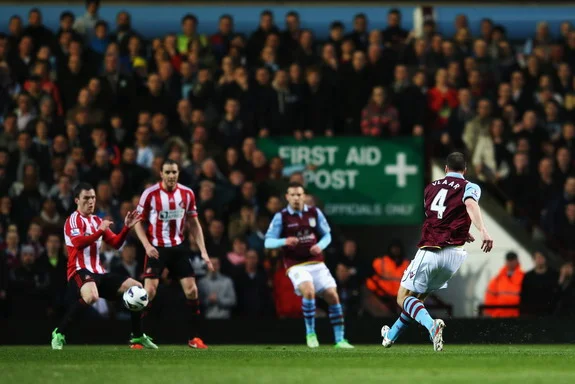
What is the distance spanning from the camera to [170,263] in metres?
14.8

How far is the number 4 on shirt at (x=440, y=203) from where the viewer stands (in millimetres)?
12672

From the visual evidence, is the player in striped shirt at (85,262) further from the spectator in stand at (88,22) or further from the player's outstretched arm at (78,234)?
the spectator in stand at (88,22)

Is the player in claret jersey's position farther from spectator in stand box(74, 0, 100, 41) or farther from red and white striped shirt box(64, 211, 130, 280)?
spectator in stand box(74, 0, 100, 41)

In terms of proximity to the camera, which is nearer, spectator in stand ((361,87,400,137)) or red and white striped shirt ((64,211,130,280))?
red and white striped shirt ((64,211,130,280))

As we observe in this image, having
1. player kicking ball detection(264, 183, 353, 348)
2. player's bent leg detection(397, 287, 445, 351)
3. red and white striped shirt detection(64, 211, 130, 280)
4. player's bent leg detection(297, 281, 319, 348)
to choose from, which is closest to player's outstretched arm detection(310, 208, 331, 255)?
player kicking ball detection(264, 183, 353, 348)

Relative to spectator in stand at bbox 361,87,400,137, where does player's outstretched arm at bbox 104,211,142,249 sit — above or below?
below

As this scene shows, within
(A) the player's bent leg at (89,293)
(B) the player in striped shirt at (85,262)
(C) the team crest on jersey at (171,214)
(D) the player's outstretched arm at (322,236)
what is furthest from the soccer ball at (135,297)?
(D) the player's outstretched arm at (322,236)

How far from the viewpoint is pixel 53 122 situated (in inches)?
750

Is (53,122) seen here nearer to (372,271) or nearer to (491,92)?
(372,271)

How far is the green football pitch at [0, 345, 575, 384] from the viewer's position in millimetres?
9391

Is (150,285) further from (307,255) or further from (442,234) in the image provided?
(442,234)

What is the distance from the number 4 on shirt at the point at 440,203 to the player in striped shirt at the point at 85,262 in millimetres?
3622

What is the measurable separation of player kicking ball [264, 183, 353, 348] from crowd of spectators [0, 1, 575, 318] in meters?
1.86

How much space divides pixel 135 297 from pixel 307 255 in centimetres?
270
